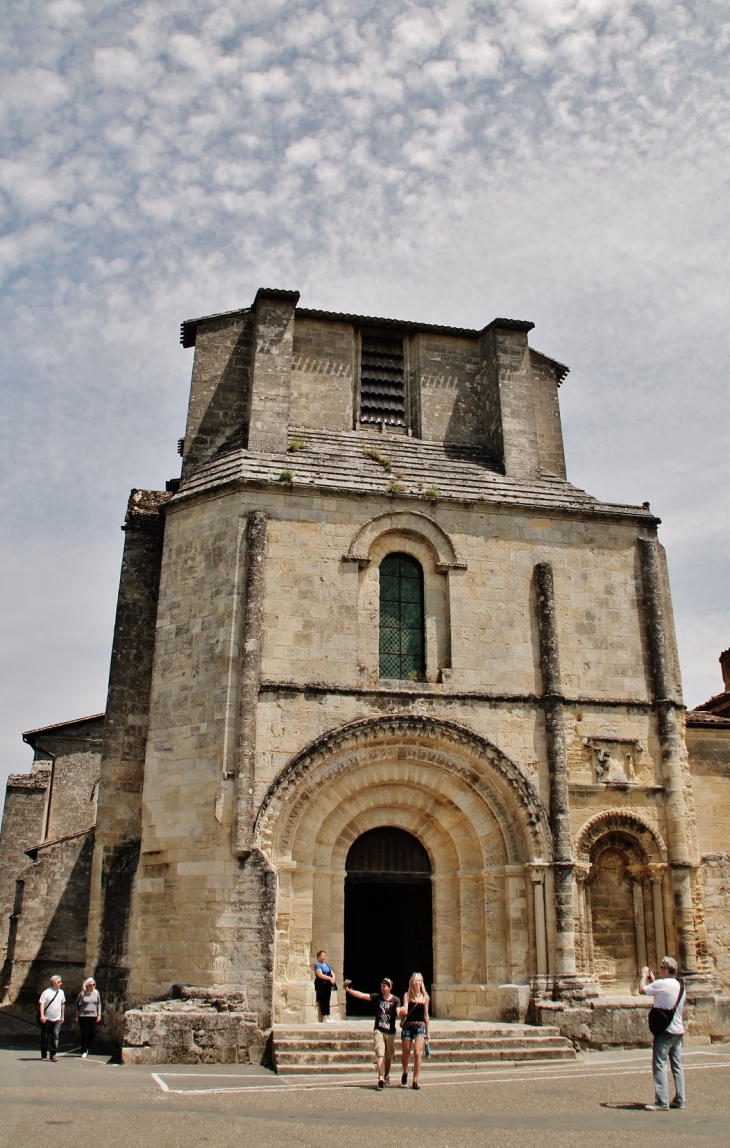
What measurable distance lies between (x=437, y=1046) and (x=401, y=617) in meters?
6.05

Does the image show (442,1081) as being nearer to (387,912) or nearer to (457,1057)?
(457,1057)

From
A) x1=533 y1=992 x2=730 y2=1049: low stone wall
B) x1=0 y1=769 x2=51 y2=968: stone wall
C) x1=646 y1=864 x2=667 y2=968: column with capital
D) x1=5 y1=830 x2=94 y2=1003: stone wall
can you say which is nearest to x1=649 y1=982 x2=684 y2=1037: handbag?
x1=533 y1=992 x2=730 y2=1049: low stone wall

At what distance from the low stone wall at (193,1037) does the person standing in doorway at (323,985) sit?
3.13ft

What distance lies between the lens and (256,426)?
15352 millimetres

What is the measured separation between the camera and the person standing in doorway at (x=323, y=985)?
39.2 feet

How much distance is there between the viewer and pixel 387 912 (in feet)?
49.3

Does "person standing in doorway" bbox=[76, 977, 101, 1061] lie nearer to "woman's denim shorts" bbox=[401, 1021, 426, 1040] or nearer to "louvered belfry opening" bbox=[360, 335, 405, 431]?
"woman's denim shorts" bbox=[401, 1021, 426, 1040]

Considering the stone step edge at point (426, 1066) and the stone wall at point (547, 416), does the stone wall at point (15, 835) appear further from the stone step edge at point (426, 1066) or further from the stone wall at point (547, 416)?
the stone wall at point (547, 416)

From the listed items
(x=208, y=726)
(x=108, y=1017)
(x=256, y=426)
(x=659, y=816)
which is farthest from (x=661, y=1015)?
(x=256, y=426)

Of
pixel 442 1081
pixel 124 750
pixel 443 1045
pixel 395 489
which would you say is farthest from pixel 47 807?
pixel 442 1081

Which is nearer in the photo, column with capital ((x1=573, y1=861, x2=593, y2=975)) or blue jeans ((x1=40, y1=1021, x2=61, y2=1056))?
blue jeans ((x1=40, y1=1021, x2=61, y2=1056))

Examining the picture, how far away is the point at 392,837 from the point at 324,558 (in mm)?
4332

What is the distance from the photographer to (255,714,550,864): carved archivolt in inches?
509

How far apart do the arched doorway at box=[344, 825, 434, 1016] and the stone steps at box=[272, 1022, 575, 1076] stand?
1.85 meters
